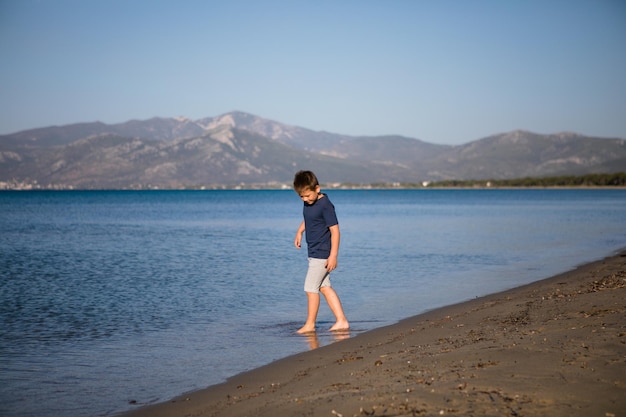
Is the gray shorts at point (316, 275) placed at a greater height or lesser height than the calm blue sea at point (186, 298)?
greater

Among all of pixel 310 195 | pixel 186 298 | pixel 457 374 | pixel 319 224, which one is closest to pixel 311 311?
pixel 319 224

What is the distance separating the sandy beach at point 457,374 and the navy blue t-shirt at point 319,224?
→ 60.0 inches

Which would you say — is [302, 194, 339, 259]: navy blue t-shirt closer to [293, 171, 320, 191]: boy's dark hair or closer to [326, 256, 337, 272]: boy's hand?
[326, 256, 337, 272]: boy's hand

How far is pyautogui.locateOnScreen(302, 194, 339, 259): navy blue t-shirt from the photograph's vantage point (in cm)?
1105

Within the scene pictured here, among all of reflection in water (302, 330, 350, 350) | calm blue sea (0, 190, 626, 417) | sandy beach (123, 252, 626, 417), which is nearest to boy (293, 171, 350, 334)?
reflection in water (302, 330, 350, 350)

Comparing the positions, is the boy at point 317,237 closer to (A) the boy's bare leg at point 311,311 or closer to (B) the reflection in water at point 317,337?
(A) the boy's bare leg at point 311,311

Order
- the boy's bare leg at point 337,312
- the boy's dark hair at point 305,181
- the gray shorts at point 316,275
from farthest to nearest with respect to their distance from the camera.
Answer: the boy's bare leg at point 337,312 → the gray shorts at point 316,275 → the boy's dark hair at point 305,181

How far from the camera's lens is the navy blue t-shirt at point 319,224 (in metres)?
11.1

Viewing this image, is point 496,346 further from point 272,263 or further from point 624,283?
point 272,263

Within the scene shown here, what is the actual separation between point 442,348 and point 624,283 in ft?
21.5

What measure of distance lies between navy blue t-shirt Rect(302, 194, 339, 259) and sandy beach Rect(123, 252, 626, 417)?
1.52 metres

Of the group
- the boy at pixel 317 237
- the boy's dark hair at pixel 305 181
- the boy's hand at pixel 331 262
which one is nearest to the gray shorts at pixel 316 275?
the boy at pixel 317 237

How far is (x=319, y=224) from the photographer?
1121cm

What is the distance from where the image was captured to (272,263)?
2456cm
